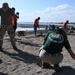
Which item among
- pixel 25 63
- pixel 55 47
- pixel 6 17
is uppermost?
pixel 6 17

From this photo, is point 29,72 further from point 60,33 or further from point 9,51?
point 9,51

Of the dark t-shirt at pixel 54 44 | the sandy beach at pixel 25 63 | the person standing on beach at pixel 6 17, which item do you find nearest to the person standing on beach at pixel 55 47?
the dark t-shirt at pixel 54 44

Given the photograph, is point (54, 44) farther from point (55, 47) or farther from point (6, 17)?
point (6, 17)

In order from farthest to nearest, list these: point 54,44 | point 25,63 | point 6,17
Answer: point 6,17 < point 25,63 < point 54,44

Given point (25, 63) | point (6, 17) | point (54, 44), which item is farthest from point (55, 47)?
point (6, 17)

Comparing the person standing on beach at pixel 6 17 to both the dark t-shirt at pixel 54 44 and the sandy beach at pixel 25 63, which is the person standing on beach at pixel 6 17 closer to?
the sandy beach at pixel 25 63

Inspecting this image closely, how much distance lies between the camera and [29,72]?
308 inches

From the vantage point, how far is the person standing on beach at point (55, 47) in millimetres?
6973

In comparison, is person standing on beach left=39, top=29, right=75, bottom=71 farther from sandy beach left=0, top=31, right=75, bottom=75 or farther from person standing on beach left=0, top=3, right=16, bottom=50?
person standing on beach left=0, top=3, right=16, bottom=50

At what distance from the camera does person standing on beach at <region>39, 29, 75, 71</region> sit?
22.9ft

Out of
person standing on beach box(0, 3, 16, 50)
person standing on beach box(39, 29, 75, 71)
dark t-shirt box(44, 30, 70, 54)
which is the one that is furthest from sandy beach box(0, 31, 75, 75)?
person standing on beach box(0, 3, 16, 50)

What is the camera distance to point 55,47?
23.0 ft

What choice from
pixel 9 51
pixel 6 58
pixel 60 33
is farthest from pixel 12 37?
pixel 60 33

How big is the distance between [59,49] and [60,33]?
1.45 ft
